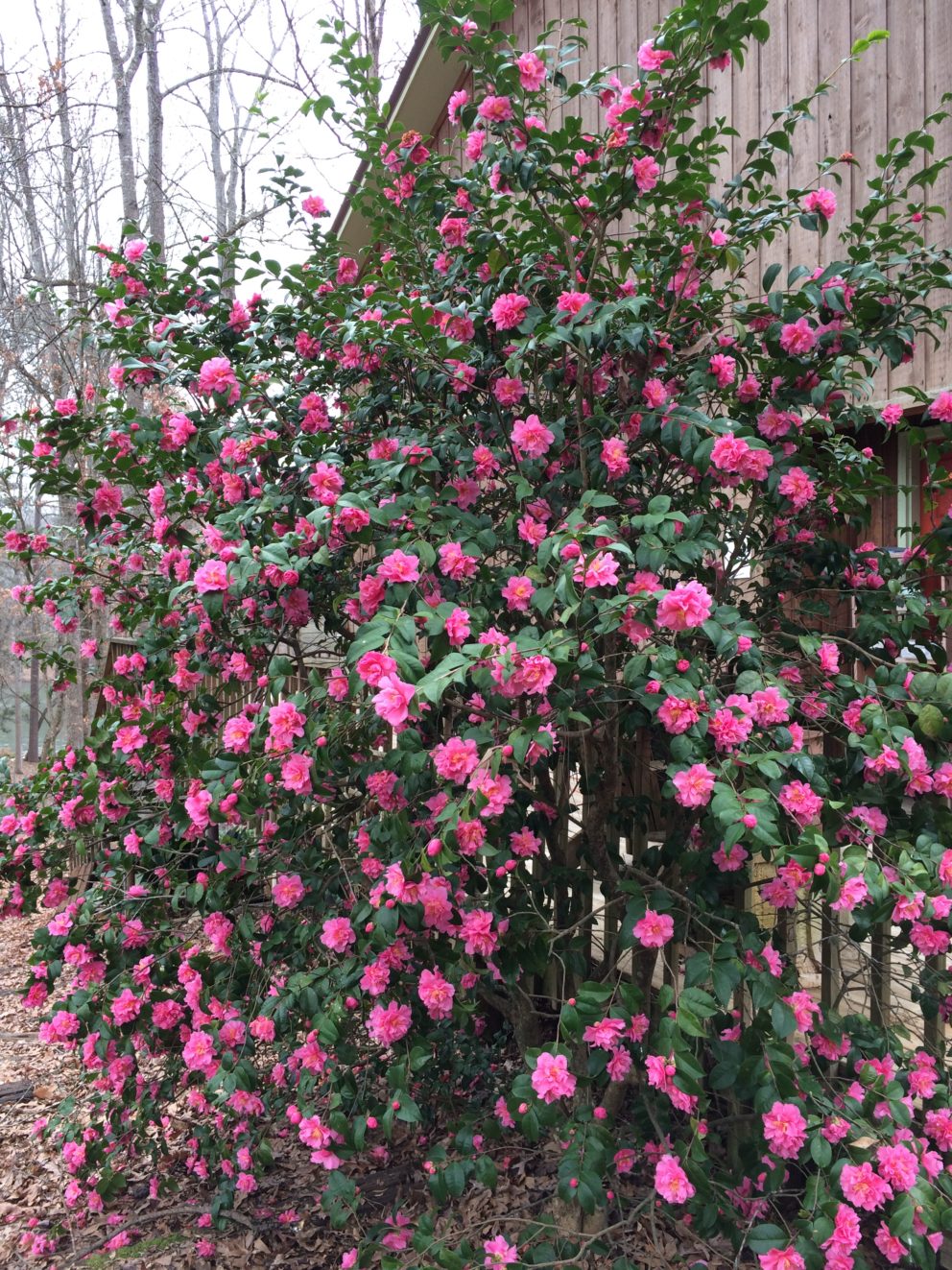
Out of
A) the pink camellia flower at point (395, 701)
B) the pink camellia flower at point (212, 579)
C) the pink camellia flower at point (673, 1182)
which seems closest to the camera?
the pink camellia flower at point (395, 701)

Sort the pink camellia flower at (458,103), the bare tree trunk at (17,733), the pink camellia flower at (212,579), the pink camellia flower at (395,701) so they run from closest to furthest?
the pink camellia flower at (395,701), the pink camellia flower at (212,579), the pink camellia flower at (458,103), the bare tree trunk at (17,733)

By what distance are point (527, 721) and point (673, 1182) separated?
37.0 inches

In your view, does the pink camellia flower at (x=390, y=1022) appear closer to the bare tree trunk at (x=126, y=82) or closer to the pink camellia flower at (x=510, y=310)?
the pink camellia flower at (x=510, y=310)

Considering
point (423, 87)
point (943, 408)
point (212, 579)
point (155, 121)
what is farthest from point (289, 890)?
point (155, 121)

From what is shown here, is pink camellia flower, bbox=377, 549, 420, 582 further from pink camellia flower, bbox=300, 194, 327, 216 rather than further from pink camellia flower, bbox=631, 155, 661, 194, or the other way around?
pink camellia flower, bbox=300, 194, 327, 216

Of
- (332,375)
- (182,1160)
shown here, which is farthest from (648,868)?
(182,1160)

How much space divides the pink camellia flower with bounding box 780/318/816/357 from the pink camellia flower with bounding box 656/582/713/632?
78 cm

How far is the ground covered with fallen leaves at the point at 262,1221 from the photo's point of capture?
95.2 inches

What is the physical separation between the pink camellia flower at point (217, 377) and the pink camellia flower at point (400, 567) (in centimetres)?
81

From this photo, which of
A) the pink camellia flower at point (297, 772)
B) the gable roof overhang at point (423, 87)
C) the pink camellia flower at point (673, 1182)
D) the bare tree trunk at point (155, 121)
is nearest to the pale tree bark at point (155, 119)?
the bare tree trunk at point (155, 121)

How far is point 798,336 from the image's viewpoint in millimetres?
2086

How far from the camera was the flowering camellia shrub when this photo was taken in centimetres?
173

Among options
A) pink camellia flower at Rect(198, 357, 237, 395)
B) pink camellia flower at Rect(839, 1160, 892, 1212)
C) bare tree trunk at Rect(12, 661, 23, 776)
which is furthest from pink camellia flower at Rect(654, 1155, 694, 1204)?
bare tree trunk at Rect(12, 661, 23, 776)

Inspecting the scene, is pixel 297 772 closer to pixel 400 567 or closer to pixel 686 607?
pixel 400 567
